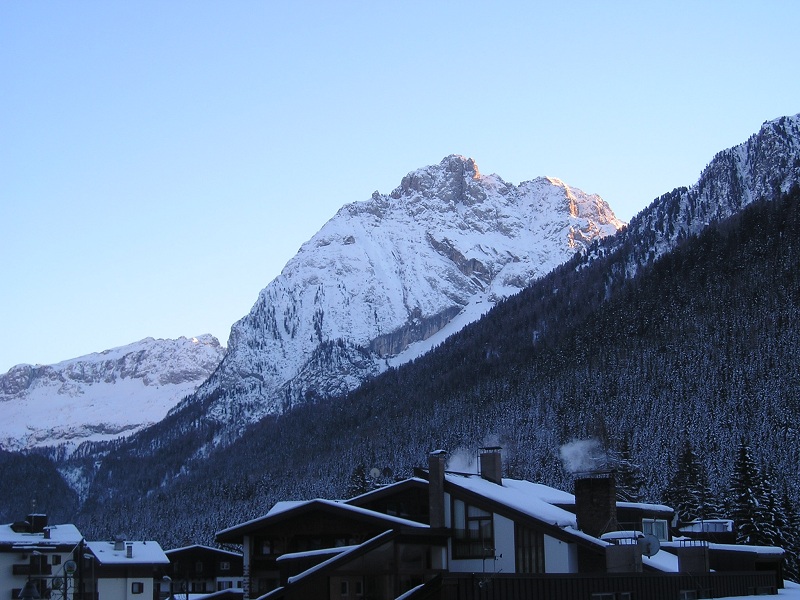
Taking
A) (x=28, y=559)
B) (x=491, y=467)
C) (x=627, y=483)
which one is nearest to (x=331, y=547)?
(x=491, y=467)

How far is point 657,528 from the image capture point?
51375 mm

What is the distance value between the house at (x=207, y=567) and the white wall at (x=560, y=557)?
192 ft

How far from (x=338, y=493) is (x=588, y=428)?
155ft

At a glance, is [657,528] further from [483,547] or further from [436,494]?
[436,494]

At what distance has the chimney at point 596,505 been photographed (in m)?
43.6

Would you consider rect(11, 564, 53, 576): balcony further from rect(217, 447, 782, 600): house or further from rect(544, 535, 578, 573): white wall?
rect(544, 535, 578, 573): white wall

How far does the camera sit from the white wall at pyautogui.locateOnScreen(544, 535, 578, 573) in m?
41.1

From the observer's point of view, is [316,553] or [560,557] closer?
[560,557]

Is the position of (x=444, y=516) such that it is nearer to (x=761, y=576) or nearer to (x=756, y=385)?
(x=761, y=576)

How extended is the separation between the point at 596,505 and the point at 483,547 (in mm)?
4872

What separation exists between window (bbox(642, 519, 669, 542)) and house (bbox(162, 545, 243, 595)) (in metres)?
52.0

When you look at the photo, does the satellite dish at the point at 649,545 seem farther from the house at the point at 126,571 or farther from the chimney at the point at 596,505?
the house at the point at 126,571

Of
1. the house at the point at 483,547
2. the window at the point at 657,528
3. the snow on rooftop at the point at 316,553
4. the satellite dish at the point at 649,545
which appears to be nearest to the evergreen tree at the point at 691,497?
the window at the point at 657,528

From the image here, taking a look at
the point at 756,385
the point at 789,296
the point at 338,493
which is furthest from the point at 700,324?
the point at 338,493
